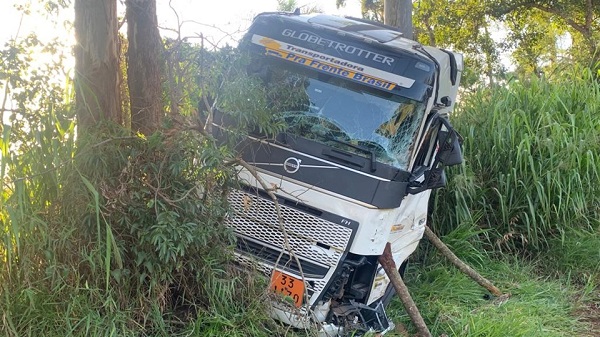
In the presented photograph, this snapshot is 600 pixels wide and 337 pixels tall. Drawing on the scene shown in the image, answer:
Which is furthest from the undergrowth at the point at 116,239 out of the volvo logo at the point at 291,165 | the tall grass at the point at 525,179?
the tall grass at the point at 525,179

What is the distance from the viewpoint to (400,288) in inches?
186

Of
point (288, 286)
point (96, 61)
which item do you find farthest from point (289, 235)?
point (96, 61)

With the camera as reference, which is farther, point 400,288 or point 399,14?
point 399,14

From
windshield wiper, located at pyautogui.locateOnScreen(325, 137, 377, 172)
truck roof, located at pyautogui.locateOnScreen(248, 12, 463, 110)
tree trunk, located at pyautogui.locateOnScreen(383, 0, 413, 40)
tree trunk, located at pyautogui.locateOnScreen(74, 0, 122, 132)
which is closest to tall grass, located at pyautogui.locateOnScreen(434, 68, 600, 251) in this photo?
truck roof, located at pyautogui.locateOnScreen(248, 12, 463, 110)

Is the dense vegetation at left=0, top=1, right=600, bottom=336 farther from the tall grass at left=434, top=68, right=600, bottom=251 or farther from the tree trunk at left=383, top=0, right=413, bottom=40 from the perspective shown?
the tree trunk at left=383, top=0, right=413, bottom=40

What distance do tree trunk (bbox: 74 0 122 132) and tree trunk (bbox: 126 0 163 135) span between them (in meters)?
0.13

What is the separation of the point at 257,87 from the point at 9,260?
1796 millimetres

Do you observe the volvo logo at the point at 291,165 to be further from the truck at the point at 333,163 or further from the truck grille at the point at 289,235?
the truck grille at the point at 289,235

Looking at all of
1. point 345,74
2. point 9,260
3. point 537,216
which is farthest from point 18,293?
point 537,216

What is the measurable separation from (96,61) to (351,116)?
1.81 metres

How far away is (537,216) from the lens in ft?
22.3

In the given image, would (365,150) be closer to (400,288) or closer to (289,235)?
(289,235)

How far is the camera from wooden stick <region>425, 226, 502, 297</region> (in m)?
5.80

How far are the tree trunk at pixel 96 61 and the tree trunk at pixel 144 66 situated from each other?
5.2 inches
